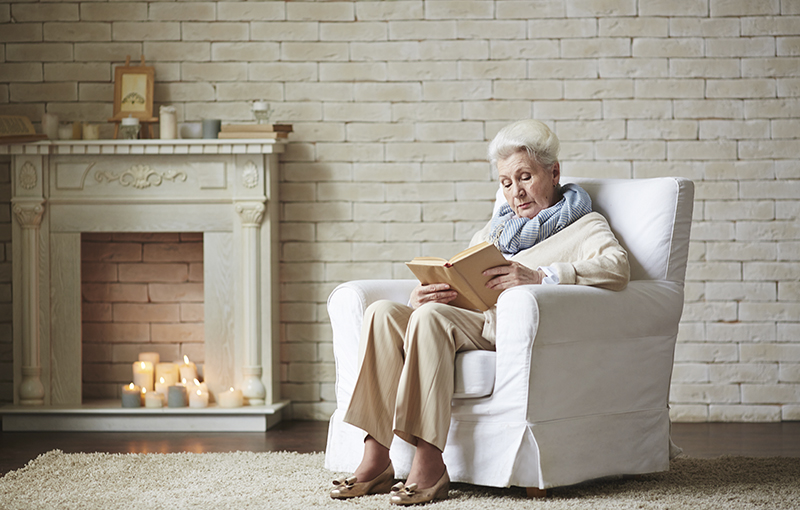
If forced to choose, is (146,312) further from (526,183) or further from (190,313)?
(526,183)

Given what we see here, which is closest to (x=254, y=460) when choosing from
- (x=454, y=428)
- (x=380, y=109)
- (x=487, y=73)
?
(x=454, y=428)

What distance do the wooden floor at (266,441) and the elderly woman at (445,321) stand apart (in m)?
0.87

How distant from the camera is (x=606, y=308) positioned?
2209mm

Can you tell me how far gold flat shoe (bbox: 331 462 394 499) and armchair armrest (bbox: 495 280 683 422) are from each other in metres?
0.40

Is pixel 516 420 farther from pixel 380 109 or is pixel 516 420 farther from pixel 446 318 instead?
pixel 380 109

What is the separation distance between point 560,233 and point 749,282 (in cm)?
158

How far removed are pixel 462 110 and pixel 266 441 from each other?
1711 millimetres

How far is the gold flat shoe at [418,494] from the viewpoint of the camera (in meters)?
2.04

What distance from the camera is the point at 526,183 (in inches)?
97.5

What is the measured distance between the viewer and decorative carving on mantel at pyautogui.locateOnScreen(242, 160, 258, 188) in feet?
11.2

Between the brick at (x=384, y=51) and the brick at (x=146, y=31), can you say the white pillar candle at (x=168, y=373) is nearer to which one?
the brick at (x=146, y=31)

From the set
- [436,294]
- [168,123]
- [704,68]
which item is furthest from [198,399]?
[704,68]

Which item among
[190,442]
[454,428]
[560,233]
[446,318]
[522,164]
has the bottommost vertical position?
[190,442]

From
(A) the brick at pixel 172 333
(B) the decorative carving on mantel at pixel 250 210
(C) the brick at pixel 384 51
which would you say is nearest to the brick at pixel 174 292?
(A) the brick at pixel 172 333
